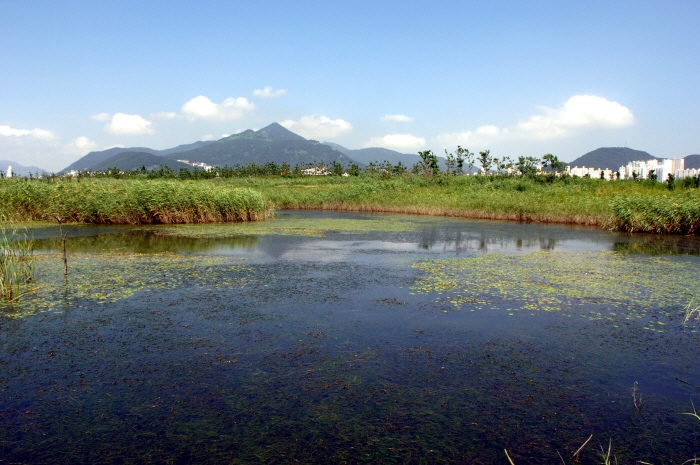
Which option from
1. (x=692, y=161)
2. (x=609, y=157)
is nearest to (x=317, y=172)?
(x=692, y=161)

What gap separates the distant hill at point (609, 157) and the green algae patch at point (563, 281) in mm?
112770

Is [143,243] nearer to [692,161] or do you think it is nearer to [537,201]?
[537,201]

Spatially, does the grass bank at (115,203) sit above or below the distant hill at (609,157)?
below

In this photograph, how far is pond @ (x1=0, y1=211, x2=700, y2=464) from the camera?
353cm

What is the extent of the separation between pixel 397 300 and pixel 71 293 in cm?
491

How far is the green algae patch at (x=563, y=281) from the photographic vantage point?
744cm

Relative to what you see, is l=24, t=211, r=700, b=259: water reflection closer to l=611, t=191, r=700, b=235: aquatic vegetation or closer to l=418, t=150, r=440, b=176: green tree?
l=611, t=191, r=700, b=235: aquatic vegetation

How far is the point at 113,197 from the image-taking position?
1912cm

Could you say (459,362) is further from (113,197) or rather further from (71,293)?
(113,197)

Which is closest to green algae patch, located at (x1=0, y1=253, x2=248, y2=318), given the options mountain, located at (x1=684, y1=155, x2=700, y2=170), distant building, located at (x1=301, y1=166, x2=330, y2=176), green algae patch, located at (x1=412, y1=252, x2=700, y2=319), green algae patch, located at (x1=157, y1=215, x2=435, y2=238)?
green algae patch, located at (x1=412, y1=252, x2=700, y2=319)

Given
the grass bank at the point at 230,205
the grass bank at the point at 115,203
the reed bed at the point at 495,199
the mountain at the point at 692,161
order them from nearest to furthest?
the grass bank at the point at 230,205
the grass bank at the point at 115,203
the reed bed at the point at 495,199
the mountain at the point at 692,161

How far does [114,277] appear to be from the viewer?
879 cm

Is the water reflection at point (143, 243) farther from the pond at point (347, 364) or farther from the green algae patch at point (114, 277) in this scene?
the pond at point (347, 364)

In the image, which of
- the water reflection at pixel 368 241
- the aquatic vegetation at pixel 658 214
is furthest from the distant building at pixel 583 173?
the water reflection at pixel 368 241
